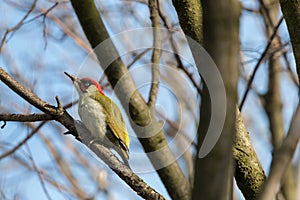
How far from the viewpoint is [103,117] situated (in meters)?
4.14

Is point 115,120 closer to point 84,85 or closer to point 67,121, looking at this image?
point 84,85

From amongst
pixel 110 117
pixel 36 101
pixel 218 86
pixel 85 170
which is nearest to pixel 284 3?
pixel 36 101

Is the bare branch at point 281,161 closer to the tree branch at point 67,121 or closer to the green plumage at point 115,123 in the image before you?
the tree branch at point 67,121

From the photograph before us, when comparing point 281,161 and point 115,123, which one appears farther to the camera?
point 115,123

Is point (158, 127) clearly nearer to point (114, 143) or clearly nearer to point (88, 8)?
point (114, 143)

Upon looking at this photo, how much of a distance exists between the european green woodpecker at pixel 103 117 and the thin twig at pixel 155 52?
0.88 ft

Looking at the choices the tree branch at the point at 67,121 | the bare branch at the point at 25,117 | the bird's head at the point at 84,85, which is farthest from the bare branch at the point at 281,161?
the bird's head at the point at 84,85

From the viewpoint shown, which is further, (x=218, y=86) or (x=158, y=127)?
(x=158, y=127)

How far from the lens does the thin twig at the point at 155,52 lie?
4.17m

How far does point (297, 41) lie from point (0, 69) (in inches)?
55.4

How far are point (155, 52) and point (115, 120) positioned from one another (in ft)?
1.87

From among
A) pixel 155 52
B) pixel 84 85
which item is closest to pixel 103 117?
pixel 84 85

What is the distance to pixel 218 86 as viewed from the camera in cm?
150

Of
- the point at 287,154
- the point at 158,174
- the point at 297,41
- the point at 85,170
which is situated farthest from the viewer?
the point at 85,170
